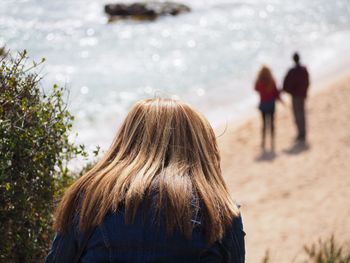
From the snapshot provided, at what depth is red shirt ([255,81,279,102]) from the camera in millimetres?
10180

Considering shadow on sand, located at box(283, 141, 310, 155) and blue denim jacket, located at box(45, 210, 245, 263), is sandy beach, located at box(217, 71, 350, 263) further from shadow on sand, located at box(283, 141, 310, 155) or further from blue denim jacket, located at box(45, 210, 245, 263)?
blue denim jacket, located at box(45, 210, 245, 263)

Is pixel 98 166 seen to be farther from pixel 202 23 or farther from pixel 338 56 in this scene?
pixel 202 23

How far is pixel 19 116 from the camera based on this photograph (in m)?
3.03

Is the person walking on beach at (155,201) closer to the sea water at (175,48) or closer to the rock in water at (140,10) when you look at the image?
the sea water at (175,48)

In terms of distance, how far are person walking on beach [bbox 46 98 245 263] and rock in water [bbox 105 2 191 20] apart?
22.9 metres

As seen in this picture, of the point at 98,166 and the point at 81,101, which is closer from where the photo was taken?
the point at 98,166

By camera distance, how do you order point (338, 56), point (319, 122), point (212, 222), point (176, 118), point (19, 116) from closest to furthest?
point (212, 222) < point (176, 118) < point (19, 116) < point (319, 122) < point (338, 56)

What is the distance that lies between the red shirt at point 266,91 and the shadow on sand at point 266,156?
3.15 feet

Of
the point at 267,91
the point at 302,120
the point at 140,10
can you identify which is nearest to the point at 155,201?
the point at 267,91

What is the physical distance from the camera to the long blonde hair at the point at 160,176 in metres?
2.12

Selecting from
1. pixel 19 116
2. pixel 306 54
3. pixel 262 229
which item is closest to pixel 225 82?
pixel 306 54

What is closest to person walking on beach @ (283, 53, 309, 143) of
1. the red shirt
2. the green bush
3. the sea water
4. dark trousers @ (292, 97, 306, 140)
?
dark trousers @ (292, 97, 306, 140)

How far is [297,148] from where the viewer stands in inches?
426

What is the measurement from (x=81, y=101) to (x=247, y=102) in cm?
408
